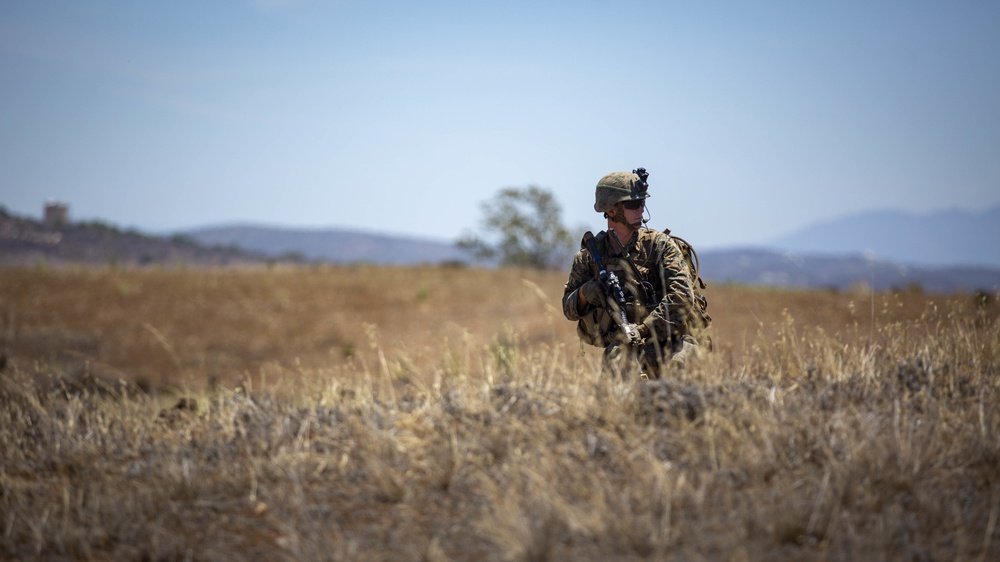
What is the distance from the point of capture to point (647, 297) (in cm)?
610

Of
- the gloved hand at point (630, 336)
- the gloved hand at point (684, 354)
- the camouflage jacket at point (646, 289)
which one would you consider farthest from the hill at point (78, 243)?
the gloved hand at point (684, 354)

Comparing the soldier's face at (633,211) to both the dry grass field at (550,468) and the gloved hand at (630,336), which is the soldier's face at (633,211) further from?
the dry grass field at (550,468)

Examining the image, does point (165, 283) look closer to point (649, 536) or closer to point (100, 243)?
point (649, 536)

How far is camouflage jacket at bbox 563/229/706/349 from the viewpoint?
5.88 metres

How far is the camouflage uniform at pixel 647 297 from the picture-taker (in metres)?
5.89

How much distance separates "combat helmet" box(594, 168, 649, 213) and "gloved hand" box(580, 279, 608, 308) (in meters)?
0.54

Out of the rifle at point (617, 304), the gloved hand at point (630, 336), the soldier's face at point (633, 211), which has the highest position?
the soldier's face at point (633, 211)

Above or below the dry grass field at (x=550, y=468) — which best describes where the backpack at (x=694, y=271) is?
above

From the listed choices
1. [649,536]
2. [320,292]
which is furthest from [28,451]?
[320,292]

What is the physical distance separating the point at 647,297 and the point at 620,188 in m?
0.84

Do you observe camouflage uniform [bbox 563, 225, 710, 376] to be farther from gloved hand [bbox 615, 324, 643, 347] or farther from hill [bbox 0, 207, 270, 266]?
hill [bbox 0, 207, 270, 266]

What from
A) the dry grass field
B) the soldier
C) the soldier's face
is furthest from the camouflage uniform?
the dry grass field

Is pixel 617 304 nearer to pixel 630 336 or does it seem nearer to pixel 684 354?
pixel 630 336

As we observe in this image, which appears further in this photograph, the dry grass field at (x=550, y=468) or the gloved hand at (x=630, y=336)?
the gloved hand at (x=630, y=336)
